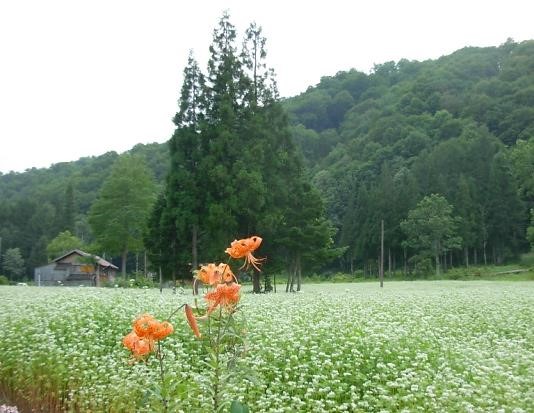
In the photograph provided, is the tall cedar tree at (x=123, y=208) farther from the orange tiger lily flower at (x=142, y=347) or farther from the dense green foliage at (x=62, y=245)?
the orange tiger lily flower at (x=142, y=347)

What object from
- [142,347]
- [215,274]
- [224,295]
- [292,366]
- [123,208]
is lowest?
[292,366]

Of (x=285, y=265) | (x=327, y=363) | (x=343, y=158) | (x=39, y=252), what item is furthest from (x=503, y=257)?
(x=327, y=363)

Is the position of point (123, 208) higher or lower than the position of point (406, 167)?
lower

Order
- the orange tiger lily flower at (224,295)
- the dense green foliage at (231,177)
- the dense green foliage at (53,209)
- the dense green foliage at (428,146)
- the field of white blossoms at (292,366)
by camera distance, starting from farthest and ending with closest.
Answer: the dense green foliage at (53,209) → the dense green foliage at (428,146) → the dense green foliage at (231,177) → the field of white blossoms at (292,366) → the orange tiger lily flower at (224,295)

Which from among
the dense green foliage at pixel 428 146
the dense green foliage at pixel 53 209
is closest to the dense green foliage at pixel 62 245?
the dense green foliage at pixel 53 209

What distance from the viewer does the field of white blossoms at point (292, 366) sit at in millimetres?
5527

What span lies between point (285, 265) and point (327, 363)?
80.6 ft

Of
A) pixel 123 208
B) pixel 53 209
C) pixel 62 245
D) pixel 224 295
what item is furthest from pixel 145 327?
pixel 53 209

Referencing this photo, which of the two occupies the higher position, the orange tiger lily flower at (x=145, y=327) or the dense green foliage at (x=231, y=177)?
the dense green foliage at (x=231, y=177)

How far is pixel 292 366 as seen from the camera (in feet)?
23.4

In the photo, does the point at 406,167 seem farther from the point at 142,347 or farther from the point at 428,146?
the point at 142,347

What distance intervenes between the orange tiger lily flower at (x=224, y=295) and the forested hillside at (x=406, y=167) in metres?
34.1

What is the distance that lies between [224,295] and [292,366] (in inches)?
150

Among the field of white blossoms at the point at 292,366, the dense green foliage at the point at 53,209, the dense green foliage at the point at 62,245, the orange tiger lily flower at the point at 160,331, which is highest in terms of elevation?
the dense green foliage at the point at 53,209
